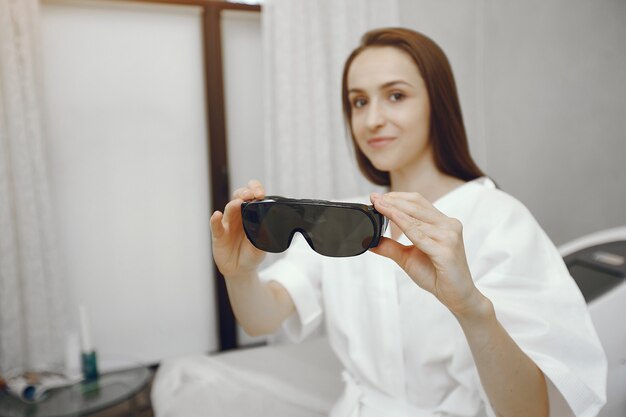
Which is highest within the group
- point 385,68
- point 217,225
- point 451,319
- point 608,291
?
point 385,68

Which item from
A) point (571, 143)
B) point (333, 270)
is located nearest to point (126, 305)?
point (333, 270)

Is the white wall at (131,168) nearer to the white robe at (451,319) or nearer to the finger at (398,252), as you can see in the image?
the white robe at (451,319)

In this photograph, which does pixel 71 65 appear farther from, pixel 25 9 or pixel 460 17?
pixel 460 17

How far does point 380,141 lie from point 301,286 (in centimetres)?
38

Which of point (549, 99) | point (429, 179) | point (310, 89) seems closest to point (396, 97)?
point (429, 179)

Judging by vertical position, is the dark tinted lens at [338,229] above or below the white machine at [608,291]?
above

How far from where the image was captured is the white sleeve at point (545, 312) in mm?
775

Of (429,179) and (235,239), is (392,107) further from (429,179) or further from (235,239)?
(235,239)

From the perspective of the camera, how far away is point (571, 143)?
9.29 ft

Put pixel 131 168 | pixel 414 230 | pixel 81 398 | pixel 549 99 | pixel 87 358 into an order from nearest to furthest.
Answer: pixel 414 230, pixel 81 398, pixel 87 358, pixel 131 168, pixel 549 99

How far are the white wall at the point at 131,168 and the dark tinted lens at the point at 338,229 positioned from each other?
1.75 meters

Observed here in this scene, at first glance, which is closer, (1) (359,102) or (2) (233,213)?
(2) (233,213)

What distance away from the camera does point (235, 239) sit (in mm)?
843

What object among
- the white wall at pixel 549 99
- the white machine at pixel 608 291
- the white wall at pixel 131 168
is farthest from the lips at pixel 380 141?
the white wall at pixel 549 99
